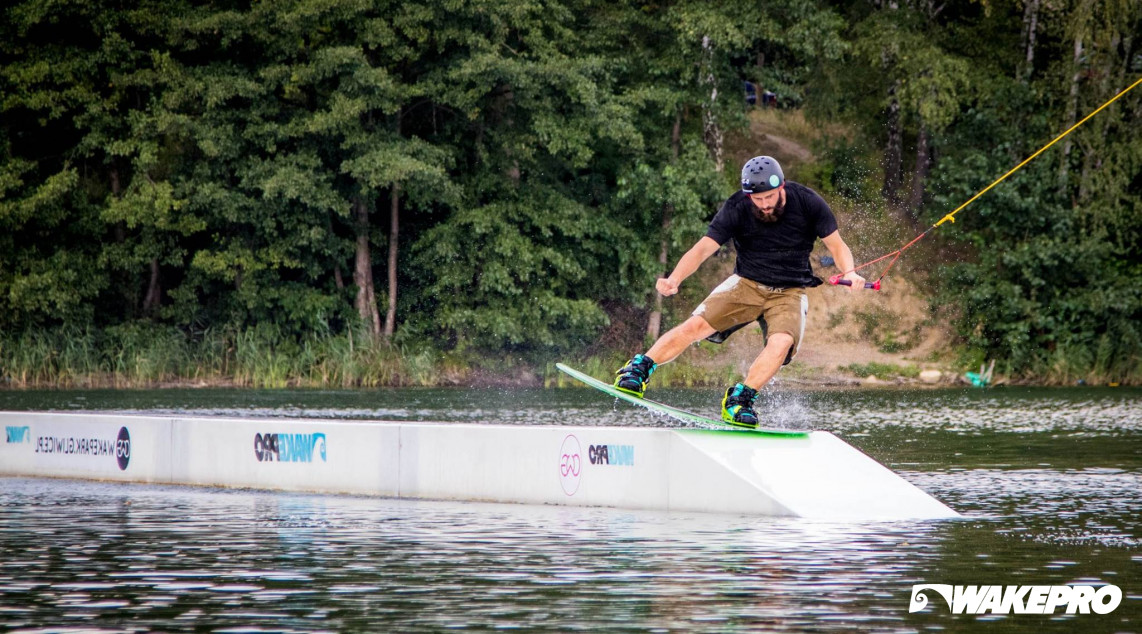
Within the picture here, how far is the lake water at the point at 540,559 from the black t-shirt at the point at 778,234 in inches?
76.3

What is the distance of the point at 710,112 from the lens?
136ft

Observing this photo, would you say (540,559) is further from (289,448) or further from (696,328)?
(289,448)

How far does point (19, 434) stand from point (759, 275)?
8.66m

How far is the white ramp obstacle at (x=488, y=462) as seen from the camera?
466 inches

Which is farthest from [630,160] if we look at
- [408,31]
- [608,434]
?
[608,434]

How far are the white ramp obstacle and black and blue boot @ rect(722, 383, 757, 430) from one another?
27 centimetres

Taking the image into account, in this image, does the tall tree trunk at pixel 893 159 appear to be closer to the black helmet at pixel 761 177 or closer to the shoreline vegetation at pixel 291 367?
the shoreline vegetation at pixel 291 367

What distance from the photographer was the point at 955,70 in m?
41.2

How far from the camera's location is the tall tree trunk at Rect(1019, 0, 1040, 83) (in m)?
41.6

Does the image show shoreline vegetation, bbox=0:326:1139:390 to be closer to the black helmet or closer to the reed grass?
the reed grass

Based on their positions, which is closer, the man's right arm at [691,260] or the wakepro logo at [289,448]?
the man's right arm at [691,260]

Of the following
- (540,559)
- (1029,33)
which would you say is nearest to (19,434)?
(540,559)

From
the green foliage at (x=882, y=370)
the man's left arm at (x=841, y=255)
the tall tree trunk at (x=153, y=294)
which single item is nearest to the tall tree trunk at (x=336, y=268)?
the tall tree trunk at (x=153, y=294)

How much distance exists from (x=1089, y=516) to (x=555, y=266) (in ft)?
94.6
